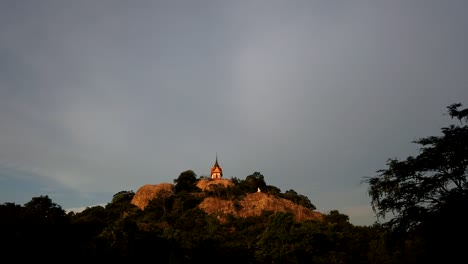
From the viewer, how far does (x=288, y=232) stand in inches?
2281

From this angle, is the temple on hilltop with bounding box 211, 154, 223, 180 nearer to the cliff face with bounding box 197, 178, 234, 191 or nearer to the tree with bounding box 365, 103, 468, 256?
the cliff face with bounding box 197, 178, 234, 191

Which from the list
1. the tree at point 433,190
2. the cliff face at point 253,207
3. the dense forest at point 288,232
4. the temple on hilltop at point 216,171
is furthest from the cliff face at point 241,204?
the tree at point 433,190

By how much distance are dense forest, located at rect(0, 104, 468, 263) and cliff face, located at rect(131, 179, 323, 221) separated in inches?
192

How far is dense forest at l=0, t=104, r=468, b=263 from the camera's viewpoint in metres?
16.8

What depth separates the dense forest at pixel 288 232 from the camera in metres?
16.8

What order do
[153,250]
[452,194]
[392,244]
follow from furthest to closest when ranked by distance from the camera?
[153,250] → [392,244] → [452,194]

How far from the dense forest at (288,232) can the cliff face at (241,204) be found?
192 inches

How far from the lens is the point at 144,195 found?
5374 inches

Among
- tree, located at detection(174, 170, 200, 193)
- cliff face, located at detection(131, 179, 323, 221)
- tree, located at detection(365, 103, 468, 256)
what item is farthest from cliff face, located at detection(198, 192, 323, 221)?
tree, located at detection(365, 103, 468, 256)

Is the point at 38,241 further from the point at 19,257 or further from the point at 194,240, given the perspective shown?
the point at 194,240

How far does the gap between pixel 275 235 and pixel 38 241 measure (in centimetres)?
3593

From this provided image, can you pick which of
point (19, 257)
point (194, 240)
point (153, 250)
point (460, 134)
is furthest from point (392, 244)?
point (194, 240)

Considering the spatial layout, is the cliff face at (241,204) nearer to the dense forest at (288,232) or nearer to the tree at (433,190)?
the dense forest at (288,232)

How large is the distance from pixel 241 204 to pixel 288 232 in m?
72.0
